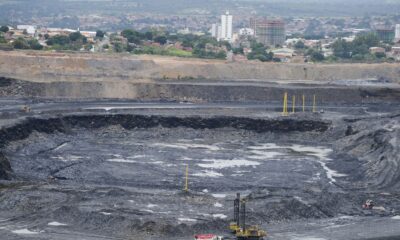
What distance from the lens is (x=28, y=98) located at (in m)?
75.1

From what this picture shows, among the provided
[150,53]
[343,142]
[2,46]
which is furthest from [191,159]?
[150,53]

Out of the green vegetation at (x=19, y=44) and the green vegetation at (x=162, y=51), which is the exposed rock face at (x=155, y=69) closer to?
the green vegetation at (x=19, y=44)

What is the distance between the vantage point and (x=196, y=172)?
2099 inches

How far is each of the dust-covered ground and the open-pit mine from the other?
8cm

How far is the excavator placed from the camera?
37.2 m

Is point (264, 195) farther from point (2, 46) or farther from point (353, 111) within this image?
point (2, 46)

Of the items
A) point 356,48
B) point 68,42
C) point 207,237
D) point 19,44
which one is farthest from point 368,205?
point 356,48

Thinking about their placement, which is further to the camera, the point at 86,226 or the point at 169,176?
the point at 169,176

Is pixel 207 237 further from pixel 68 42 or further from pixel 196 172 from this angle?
pixel 68 42

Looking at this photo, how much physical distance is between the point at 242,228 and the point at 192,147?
23.3 meters

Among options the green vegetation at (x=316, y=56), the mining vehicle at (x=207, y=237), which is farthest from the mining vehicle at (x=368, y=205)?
the green vegetation at (x=316, y=56)

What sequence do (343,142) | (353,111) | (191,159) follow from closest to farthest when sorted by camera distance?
(191,159), (343,142), (353,111)

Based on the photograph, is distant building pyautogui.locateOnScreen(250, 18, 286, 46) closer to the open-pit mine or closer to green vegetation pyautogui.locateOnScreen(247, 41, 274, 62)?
green vegetation pyautogui.locateOnScreen(247, 41, 274, 62)

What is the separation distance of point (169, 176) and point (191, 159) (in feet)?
17.7
